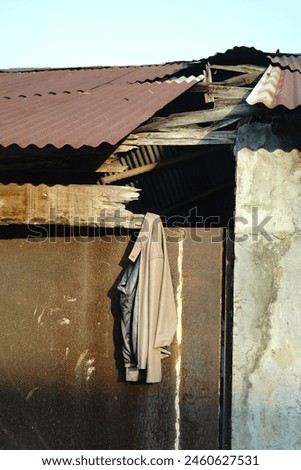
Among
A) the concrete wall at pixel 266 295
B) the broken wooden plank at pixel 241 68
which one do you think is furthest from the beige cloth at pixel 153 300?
the broken wooden plank at pixel 241 68

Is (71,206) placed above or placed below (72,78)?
below

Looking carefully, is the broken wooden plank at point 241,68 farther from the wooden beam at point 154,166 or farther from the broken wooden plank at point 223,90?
the wooden beam at point 154,166

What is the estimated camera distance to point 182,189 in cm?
714

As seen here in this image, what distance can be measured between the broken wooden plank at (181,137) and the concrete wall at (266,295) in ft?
0.73

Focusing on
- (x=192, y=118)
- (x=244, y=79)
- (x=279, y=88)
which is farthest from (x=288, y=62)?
(x=192, y=118)

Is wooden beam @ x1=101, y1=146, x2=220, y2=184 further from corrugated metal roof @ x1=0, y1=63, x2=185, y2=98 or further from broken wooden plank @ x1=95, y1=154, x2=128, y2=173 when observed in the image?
corrugated metal roof @ x1=0, y1=63, x2=185, y2=98

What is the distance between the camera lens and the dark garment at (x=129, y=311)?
4.86 m

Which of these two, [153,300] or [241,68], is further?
[241,68]

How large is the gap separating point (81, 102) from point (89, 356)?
8.08 feet

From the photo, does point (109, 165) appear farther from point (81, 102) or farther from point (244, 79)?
point (244, 79)

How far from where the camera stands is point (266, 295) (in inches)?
191

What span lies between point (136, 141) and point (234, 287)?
1.45m

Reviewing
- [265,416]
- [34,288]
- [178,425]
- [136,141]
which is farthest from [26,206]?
[265,416]
